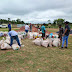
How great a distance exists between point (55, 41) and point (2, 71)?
11.2 ft

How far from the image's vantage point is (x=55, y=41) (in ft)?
16.1

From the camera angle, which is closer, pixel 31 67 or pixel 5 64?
pixel 31 67

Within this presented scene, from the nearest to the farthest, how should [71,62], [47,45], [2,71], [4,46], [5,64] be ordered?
[2,71], [5,64], [71,62], [4,46], [47,45]

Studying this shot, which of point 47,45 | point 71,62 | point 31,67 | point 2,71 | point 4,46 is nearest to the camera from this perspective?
point 2,71

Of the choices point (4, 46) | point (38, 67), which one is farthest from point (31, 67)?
point (4, 46)

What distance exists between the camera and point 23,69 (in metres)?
2.48

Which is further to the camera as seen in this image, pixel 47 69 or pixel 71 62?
pixel 71 62

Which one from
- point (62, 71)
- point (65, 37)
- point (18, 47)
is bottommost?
point (62, 71)

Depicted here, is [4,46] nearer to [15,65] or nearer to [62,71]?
[15,65]

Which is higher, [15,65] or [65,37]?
[65,37]

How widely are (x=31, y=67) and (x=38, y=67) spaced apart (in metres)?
0.22

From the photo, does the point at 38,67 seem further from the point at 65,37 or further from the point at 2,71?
the point at 65,37

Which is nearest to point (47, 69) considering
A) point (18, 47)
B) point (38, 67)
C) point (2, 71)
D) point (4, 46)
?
point (38, 67)

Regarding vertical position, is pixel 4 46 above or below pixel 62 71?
above
